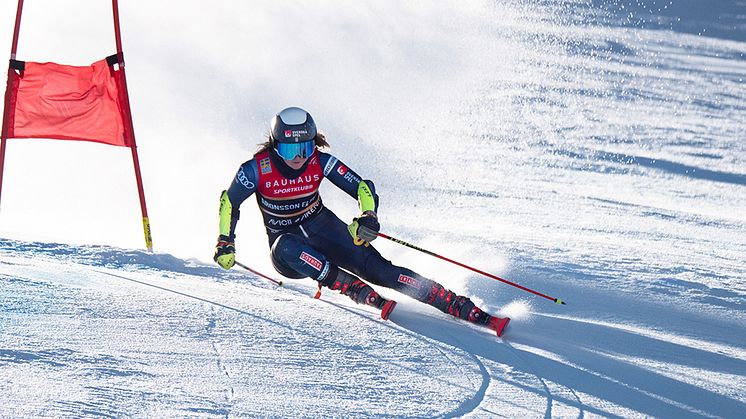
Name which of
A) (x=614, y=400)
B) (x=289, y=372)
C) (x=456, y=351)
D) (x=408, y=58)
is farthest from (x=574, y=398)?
(x=408, y=58)

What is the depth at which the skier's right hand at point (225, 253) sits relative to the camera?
5109mm

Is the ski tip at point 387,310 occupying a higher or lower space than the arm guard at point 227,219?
lower

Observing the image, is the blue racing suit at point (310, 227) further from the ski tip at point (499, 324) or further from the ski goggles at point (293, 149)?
the ski tip at point (499, 324)

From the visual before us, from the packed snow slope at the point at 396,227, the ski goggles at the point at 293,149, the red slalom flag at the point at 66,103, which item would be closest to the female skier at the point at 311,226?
the ski goggles at the point at 293,149

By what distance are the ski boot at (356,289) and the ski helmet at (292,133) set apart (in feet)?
2.33

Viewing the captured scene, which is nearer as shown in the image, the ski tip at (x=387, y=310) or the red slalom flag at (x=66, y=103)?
the ski tip at (x=387, y=310)

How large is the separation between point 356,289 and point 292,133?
0.93 meters

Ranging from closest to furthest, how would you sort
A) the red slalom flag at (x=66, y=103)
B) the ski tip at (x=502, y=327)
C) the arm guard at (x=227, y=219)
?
the ski tip at (x=502, y=327), the arm guard at (x=227, y=219), the red slalom flag at (x=66, y=103)

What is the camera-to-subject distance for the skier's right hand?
5.11 meters

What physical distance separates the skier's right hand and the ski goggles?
572 millimetres

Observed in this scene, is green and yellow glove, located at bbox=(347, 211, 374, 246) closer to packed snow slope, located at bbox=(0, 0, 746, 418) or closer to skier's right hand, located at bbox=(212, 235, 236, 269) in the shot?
packed snow slope, located at bbox=(0, 0, 746, 418)

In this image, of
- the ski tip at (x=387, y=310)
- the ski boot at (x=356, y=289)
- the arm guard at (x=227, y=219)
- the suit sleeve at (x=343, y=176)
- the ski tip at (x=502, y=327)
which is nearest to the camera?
the ski tip at (x=502, y=327)

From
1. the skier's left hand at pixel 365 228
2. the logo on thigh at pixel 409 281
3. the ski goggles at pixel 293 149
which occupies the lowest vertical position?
the logo on thigh at pixel 409 281

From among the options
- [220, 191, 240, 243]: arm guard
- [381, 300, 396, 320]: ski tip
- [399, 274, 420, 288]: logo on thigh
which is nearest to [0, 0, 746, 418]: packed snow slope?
[381, 300, 396, 320]: ski tip
